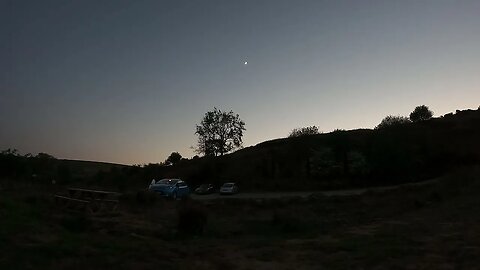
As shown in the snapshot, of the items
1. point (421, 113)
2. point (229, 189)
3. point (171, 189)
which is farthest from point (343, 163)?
point (421, 113)

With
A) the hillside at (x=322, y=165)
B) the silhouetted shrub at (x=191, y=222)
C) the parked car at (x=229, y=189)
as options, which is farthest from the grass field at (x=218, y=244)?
the hillside at (x=322, y=165)

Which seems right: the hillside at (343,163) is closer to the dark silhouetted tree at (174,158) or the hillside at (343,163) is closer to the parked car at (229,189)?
the parked car at (229,189)

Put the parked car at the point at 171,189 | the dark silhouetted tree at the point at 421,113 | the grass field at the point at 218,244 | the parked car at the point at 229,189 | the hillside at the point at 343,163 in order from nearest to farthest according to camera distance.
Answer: the grass field at the point at 218,244 → the parked car at the point at 171,189 → the parked car at the point at 229,189 → the hillside at the point at 343,163 → the dark silhouetted tree at the point at 421,113

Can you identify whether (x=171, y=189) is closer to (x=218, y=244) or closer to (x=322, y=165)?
(x=218, y=244)

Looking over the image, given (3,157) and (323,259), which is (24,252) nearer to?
(323,259)

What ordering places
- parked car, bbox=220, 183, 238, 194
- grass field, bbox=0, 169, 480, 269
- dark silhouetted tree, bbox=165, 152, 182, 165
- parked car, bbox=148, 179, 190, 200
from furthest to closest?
1. dark silhouetted tree, bbox=165, 152, 182, 165
2. parked car, bbox=220, 183, 238, 194
3. parked car, bbox=148, 179, 190, 200
4. grass field, bbox=0, 169, 480, 269

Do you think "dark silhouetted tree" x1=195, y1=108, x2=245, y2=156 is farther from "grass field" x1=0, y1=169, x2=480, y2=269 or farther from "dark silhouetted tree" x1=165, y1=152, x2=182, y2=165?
"grass field" x1=0, y1=169, x2=480, y2=269

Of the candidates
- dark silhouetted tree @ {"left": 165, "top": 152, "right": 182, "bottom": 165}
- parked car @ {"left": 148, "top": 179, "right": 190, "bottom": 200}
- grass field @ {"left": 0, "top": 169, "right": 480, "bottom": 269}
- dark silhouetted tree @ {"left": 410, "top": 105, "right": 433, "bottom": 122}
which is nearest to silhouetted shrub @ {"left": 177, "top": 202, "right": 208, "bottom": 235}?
grass field @ {"left": 0, "top": 169, "right": 480, "bottom": 269}

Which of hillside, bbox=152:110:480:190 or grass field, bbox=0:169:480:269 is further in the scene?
hillside, bbox=152:110:480:190

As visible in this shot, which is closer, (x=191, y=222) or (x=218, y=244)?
(x=218, y=244)

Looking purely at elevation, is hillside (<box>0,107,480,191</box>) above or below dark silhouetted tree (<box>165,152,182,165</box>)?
below

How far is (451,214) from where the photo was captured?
2519 centimetres

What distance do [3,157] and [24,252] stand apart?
2005 inches

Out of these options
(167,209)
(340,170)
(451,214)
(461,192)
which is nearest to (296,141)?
(340,170)
